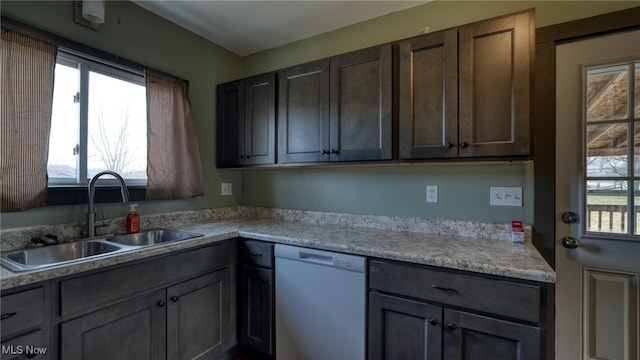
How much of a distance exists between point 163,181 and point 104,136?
0.45 metres

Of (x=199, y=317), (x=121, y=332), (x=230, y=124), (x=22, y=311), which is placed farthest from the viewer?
(x=230, y=124)

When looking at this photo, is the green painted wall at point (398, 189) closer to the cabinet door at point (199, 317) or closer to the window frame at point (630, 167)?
the window frame at point (630, 167)

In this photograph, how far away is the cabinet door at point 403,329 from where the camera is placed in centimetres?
135

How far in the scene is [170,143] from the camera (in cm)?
216

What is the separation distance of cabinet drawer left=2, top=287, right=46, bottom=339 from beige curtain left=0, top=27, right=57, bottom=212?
23.6 inches

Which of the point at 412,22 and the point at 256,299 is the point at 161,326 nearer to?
the point at 256,299

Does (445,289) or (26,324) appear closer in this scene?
(26,324)

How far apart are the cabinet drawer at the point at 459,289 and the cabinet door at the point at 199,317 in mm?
998

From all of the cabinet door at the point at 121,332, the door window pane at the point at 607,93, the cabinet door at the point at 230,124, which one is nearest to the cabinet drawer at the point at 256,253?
the cabinet door at the point at 121,332

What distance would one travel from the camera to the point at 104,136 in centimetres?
187

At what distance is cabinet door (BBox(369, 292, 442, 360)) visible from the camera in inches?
53.1

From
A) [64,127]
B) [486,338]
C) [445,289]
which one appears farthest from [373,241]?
[64,127]

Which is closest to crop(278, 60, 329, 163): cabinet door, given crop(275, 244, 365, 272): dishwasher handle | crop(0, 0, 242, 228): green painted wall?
crop(275, 244, 365, 272): dishwasher handle

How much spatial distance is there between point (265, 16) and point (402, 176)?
154cm
